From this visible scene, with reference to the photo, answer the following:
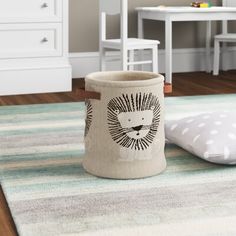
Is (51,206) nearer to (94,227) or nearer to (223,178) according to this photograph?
(94,227)

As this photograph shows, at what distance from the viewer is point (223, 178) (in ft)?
6.93

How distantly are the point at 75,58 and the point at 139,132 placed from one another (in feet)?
9.25

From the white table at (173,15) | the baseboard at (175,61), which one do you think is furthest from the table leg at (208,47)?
the white table at (173,15)

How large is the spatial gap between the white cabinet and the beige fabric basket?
195 centimetres

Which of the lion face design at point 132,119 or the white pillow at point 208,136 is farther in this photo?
the white pillow at point 208,136

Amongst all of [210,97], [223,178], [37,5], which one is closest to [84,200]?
[223,178]

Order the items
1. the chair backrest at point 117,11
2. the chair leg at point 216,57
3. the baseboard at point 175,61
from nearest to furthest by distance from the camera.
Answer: the chair backrest at point 117,11 < the baseboard at point 175,61 < the chair leg at point 216,57

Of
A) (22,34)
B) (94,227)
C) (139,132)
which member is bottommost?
(94,227)

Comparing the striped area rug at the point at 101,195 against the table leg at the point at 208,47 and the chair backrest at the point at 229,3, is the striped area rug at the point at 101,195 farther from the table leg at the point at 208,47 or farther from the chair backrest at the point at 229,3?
the chair backrest at the point at 229,3

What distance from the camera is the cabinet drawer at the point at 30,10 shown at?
391cm

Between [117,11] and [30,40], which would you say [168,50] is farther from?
[30,40]

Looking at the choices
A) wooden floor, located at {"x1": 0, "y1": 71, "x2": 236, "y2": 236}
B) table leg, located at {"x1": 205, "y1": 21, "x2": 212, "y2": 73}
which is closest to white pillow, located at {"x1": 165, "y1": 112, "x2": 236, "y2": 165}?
wooden floor, located at {"x1": 0, "y1": 71, "x2": 236, "y2": 236}

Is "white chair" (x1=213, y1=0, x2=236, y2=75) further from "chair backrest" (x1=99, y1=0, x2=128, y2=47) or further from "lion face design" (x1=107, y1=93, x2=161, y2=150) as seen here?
"lion face design" (x1=107, y1=93, x2=161, y2=150)

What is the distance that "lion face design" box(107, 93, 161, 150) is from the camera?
2055mm
